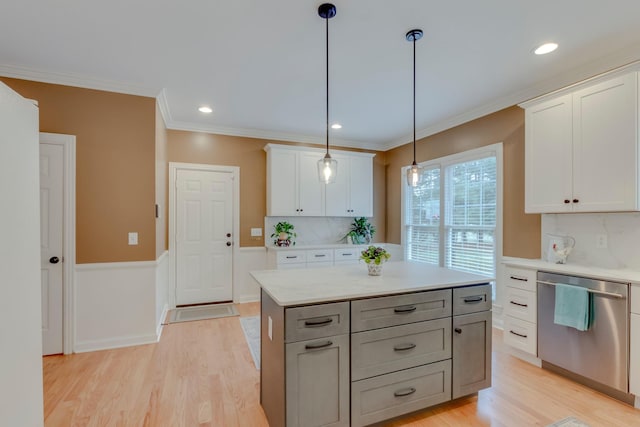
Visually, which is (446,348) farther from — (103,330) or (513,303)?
(103,330)

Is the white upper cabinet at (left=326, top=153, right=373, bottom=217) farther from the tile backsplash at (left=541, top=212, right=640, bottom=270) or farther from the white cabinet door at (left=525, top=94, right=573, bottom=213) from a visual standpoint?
the tile backsplash at (left=541, top=212, right=640, bottom=270)

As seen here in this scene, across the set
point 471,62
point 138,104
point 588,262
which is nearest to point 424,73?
point 471,62

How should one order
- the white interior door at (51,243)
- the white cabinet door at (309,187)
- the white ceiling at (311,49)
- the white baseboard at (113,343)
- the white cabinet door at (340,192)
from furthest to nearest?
the white cabinet door at (340,192) → the white cabinet door at (309,187) → the white baseboard at (113,343) → the white interior door at (51,243) → the white ceiling at (311,49)

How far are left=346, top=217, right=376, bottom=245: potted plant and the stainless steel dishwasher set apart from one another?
9.77 feet

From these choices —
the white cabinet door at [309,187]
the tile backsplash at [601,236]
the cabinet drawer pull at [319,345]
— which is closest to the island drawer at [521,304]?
the tile backsplash at [601,236]

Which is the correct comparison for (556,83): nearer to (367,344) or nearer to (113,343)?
(367,344)

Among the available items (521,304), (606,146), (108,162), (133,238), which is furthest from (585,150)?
(108,162)

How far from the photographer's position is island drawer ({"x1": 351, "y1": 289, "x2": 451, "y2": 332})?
1829 mm

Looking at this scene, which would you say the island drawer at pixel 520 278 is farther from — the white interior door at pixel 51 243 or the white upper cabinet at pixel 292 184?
the white interior door at pixel 51 243

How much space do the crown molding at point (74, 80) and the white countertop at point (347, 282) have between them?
243 cm

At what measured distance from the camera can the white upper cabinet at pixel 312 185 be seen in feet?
15.4

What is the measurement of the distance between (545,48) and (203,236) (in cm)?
451

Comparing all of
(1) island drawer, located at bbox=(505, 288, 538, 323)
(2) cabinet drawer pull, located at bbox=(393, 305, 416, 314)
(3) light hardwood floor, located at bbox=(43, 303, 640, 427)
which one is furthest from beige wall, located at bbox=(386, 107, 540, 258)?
(2) cabinet drawer pull, located at bbox=(393, 305, 416, 314)

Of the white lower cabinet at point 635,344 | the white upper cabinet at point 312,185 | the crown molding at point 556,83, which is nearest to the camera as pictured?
the white lower cabinet at point 635,344
